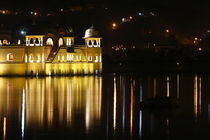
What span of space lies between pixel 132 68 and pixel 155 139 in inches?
1441

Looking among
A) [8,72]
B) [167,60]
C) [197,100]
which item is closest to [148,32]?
[167,60]

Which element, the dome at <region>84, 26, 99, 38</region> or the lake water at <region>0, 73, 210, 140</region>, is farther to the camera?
the dome at <region>84, 26, 99, 38</region>

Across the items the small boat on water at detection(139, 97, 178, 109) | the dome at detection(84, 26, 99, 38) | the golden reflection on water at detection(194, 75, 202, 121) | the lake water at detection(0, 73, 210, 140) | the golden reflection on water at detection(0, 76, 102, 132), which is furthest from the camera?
the dome at detection(84, 26, 99, 38)

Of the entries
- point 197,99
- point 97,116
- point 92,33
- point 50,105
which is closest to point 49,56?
point 92,33

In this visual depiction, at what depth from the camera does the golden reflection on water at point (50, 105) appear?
1666 centimetres

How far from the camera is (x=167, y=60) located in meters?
51.7

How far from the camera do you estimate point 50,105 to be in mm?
20609

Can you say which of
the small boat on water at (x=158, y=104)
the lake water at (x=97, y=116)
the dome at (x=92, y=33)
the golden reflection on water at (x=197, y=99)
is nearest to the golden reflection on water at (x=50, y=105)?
the lake water at (x=97, y=116)

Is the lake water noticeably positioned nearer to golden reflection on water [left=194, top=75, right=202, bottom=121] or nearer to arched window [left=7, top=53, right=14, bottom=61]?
golden reflection on water [left=194, top=75, right=202, bottom=121]

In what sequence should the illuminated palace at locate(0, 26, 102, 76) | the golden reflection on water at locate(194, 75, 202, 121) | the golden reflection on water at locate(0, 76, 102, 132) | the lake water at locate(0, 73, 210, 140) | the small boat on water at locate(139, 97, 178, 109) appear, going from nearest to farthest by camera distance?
the lake water at locate(0, 73, 210, 140) → the golden reflection on water at locate(0, 76, 102, 132) → the golden reflection on water at locate(194, 75, 202, 121) → the small boat on water at locate(139, 97, 178, 109) → the illuminated palace at locate(0, 26, 102, 76)

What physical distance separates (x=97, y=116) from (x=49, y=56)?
27.6m

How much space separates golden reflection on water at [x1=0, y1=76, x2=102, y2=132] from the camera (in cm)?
1666

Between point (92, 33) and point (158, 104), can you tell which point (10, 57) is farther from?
point (158, 104)

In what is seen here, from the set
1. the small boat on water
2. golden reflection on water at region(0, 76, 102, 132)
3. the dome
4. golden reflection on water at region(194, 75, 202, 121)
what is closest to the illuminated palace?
the dome
